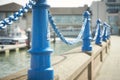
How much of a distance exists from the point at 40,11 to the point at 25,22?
7325 centimetres

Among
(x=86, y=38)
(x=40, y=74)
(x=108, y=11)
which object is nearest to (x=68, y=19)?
(x=108, y=11)

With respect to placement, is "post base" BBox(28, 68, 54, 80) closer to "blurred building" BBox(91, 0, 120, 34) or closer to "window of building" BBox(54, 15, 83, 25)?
"window of building" BBox(54, 15, 83, 25)

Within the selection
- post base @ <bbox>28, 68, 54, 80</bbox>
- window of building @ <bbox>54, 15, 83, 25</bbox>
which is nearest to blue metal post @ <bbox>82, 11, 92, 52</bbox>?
post base @ <bbox>28, 68, 54, 80</bbox>

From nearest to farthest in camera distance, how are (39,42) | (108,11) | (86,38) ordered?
(39,42) < (86,38) < (108,11)

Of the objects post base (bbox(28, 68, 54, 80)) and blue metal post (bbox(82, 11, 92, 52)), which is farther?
blue metal post (bbox(82, 11, 92, 52))

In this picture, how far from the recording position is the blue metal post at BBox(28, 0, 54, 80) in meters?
3.33

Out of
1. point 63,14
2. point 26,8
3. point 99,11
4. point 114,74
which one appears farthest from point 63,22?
point 26,8

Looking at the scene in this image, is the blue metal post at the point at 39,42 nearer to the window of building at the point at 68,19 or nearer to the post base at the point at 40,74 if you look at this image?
the post base at the point at 40,74

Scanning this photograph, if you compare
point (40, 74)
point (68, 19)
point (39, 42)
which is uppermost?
point (68, 19)

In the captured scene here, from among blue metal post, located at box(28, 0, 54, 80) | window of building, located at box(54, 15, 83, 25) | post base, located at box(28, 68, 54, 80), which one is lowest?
post base, located at box(28, 68, 54, 80)

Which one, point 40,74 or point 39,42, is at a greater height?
point 39,42

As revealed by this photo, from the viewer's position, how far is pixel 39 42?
11.0 ft

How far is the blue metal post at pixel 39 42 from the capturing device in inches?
131

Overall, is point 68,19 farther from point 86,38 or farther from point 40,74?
point 40,74
